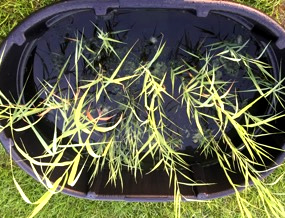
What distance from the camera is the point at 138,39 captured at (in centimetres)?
118

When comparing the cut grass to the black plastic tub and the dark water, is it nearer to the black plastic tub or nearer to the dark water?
the black plastic tub

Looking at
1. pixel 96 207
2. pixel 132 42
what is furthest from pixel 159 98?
pixel 96 207

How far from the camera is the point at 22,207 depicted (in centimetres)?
138

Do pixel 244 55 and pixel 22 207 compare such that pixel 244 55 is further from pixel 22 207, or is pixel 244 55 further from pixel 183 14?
pixel 22 207

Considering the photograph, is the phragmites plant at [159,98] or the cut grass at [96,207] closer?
the phragmites plant at [159,98]

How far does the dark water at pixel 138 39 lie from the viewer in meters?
1.14

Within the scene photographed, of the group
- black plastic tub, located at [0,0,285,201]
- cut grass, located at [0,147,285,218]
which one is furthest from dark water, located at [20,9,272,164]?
cut grass, located at [0,147,285,218]

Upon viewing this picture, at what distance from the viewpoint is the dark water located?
1137mm

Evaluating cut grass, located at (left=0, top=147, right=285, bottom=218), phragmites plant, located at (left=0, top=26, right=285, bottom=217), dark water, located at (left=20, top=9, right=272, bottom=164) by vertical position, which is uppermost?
dark water, located at (left=20, top=9, right=272, bottom=164)

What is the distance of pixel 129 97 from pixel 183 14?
0.29 metres

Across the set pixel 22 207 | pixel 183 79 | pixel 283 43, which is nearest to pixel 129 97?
pixel 183 79

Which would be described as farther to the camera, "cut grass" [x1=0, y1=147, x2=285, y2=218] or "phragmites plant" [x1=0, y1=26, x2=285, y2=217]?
"cut grass" [x1=0, y1=147, x2=285, y2=218]

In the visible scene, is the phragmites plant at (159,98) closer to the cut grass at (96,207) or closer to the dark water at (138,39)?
the dark water at (138,39)

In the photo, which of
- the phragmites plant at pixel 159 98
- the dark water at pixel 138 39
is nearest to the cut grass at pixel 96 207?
the phragmites plant at pixel 159 98
